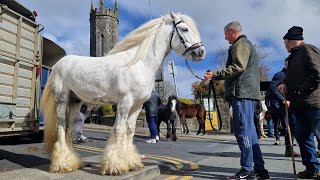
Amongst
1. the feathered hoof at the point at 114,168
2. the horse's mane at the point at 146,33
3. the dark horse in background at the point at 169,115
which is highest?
the horse's mane at the point at 146,33

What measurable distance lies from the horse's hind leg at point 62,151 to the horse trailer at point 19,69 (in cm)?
101

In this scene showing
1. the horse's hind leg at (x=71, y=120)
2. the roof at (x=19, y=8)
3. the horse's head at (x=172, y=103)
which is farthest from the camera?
the horse's head at (x=172, y=103)

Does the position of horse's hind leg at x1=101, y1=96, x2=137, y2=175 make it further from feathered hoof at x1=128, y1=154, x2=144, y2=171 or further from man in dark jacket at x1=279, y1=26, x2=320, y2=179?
man in dark jacket at x1=279, y1=26, x2=320, y2=179

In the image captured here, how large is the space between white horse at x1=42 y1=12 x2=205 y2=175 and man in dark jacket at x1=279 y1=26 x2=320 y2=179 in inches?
53.4

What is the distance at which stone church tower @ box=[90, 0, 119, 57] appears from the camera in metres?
71.4

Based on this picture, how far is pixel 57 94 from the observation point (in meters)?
4.95

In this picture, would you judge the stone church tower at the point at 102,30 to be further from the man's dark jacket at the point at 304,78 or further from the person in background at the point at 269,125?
the man's dark jacket at the point at 304,78

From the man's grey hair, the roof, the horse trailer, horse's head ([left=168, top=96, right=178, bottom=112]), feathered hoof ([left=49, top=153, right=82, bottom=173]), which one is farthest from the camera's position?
horse's head ([left=168, top=96, right=178, bottom=112])

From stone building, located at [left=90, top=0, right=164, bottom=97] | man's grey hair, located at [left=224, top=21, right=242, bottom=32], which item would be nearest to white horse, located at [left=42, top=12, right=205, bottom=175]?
man's grey hair, located at [left=224, top=21, right=242, bottom=32]

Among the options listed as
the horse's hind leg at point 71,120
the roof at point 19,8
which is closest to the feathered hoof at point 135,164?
the horse's hind leg at point 71,120

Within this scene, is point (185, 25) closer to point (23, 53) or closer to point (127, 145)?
point (127, 145)

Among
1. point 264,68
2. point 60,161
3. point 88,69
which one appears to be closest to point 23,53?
point 88,69

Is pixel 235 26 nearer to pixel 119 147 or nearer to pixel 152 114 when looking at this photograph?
pixel 119 147

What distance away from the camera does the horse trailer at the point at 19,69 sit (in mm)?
5340
